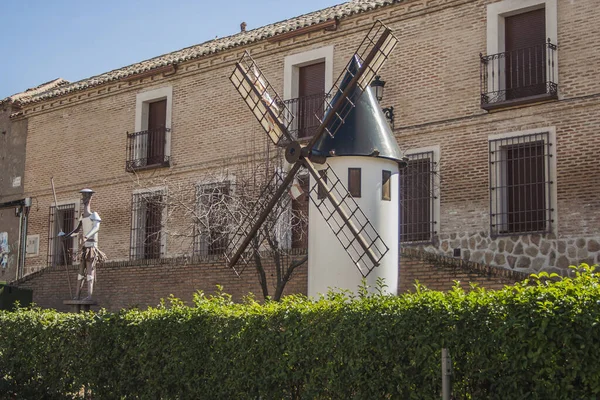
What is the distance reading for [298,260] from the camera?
16.3 metres

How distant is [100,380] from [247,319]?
2.99 m

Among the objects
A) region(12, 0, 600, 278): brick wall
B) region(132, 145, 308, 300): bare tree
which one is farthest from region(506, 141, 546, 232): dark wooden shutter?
region(132, 145, 308, 300): bare tree

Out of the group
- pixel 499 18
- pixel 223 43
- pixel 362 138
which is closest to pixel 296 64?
pixel 223 43

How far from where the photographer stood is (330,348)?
8.13 metres

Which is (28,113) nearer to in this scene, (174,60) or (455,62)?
(174,60)

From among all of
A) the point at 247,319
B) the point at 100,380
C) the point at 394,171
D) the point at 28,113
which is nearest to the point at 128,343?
the point at 100,380

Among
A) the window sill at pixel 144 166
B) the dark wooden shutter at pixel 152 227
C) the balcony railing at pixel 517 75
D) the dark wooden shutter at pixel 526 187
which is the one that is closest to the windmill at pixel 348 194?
the balcony railing at pixel 517 75

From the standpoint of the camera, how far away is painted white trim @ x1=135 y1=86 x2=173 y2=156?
72.4 feet

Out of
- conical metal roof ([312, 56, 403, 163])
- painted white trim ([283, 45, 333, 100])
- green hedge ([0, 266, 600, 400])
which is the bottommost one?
green hedge ([0, 266, 600, 400])

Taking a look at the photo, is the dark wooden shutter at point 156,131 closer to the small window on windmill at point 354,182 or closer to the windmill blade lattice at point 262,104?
the windmill blade lattice at point 262,104

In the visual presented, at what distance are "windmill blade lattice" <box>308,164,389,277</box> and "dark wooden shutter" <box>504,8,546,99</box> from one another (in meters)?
6.11

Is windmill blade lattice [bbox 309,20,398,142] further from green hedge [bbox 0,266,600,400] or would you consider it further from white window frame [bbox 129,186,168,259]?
white window frame [bbox 129,186,168,259]

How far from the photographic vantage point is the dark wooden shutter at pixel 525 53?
1584 centimetres

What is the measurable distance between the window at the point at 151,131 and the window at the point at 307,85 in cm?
400
